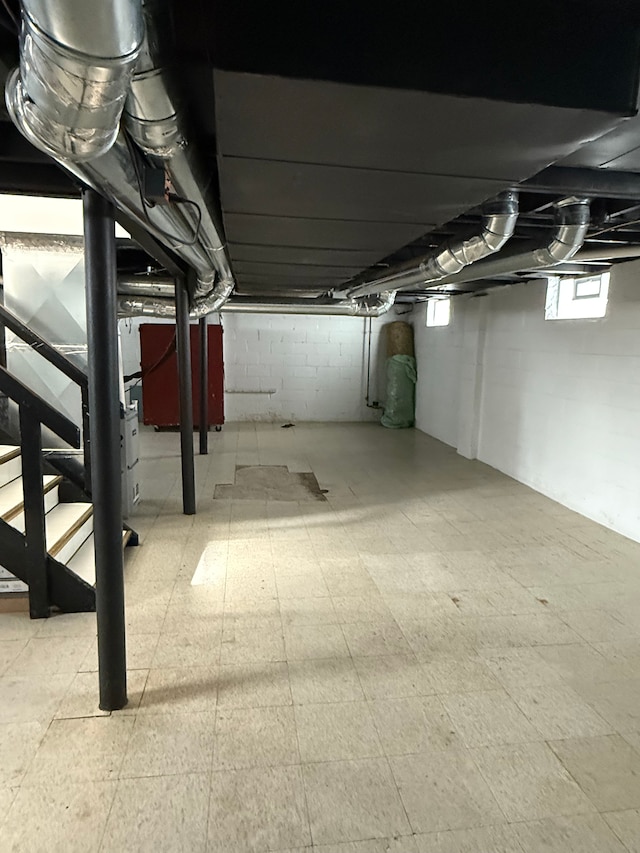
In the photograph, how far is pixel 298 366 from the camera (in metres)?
8.10

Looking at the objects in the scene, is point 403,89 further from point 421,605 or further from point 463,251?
point 421,605

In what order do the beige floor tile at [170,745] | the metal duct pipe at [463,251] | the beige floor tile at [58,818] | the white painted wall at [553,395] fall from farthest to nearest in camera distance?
the white painted wall at [553,395], the metal duct pipe at [463,251], the beige floor tile at [170,745], the beige floor tile at [58,818]

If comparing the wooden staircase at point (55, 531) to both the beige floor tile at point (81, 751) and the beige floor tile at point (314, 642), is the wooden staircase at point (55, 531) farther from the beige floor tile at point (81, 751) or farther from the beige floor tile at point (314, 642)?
the beige floor tile at point (314, 642)

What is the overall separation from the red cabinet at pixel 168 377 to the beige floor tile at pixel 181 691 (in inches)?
200

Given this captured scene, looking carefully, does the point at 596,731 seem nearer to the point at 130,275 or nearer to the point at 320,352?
the point at 130,275

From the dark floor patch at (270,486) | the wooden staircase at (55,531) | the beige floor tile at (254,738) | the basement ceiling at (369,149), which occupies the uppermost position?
the basement ceiling at (369,149)

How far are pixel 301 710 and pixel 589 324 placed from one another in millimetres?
3662

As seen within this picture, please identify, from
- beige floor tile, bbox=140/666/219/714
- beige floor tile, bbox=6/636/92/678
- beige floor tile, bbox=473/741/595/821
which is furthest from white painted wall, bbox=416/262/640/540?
beige floor tile, bbox=6/636/92/678

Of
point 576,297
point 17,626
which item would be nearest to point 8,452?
point 17,626

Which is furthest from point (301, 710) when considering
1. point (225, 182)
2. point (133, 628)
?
point (225, 182)

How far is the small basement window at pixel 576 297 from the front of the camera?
3.97 meters

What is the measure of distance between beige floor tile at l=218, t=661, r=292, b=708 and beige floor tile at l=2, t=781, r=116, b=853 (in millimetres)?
493

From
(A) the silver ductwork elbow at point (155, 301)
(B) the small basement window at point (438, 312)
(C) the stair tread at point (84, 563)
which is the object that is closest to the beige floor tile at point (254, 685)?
(C) the stair tread at point (84, 563)

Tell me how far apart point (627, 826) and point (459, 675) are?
2.33ft
